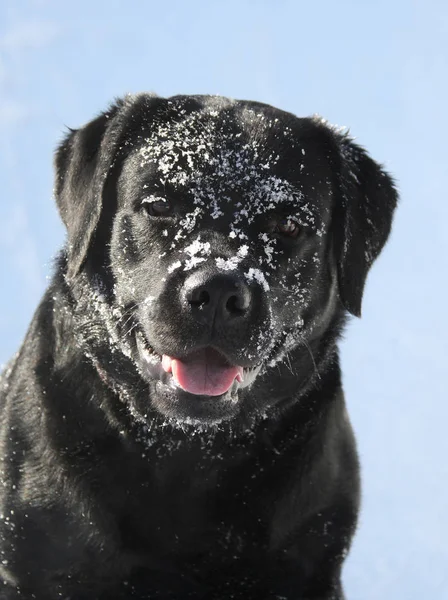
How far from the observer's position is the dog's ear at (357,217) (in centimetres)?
362

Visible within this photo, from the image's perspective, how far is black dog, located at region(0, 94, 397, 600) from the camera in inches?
127

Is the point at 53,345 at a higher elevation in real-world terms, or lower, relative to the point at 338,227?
lower

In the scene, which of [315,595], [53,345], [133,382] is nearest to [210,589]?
[315,595]

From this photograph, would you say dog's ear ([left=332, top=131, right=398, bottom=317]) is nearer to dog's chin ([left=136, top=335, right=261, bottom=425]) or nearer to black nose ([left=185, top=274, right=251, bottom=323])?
dog's chin ([left=136, top=335, right=261, bottom=425])

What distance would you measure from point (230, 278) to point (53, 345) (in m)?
0.99

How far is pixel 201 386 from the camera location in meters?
3.07

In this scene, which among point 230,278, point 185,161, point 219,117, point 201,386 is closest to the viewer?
point 230,278

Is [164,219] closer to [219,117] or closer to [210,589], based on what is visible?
[219,117]

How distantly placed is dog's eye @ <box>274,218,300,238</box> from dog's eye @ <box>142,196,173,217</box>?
0.40m

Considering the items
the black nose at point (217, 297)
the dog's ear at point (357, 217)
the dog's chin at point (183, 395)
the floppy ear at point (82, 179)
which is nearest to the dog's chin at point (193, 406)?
the dog's chin at point (183, 395)

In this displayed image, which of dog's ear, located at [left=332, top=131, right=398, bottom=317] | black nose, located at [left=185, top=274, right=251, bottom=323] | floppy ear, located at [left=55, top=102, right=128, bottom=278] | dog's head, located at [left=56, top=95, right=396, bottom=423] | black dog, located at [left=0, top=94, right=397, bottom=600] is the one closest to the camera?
black nose, located at [left=185, top=274, right=251, bottom=323]

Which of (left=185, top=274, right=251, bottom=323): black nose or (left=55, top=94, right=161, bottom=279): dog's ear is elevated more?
(left=55, top=94, right=161, bottom=279): dog's ear

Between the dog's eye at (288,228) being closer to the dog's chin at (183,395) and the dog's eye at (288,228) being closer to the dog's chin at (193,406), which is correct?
the dog's chin at (183,395)

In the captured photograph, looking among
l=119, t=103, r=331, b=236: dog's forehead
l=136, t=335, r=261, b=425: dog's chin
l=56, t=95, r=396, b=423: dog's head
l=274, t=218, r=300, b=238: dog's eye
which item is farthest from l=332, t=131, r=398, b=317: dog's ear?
l=136, t=335, r=261, b=425: dog's chin
